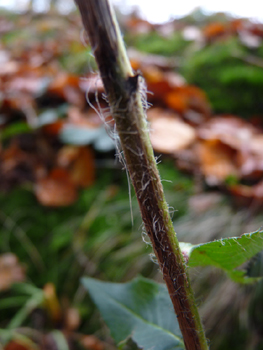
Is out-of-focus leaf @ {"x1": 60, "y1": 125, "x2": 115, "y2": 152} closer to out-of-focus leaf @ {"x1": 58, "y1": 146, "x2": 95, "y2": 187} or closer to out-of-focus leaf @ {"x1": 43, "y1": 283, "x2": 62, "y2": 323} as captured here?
out-of-focus leaf @ {"x1": 58, "y1": 146, "x2": 95, "y2": 187}

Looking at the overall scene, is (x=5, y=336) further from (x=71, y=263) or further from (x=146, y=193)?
(x=146, y=193)

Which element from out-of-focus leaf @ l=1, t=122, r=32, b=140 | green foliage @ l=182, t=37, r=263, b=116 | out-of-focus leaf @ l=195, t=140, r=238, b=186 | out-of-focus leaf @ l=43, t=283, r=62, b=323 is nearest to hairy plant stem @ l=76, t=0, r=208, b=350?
out-of-focus leaf @ l=43, t=283, r=62, b=323

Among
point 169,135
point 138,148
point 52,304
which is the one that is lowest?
point 52,304

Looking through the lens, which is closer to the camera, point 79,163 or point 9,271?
point 9,271

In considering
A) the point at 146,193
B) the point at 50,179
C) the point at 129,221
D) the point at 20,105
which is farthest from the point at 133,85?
the point at 20,105

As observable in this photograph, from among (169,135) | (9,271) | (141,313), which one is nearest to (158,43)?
(169,135)

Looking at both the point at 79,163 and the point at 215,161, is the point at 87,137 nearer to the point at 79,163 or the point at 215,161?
the point at 79,163
